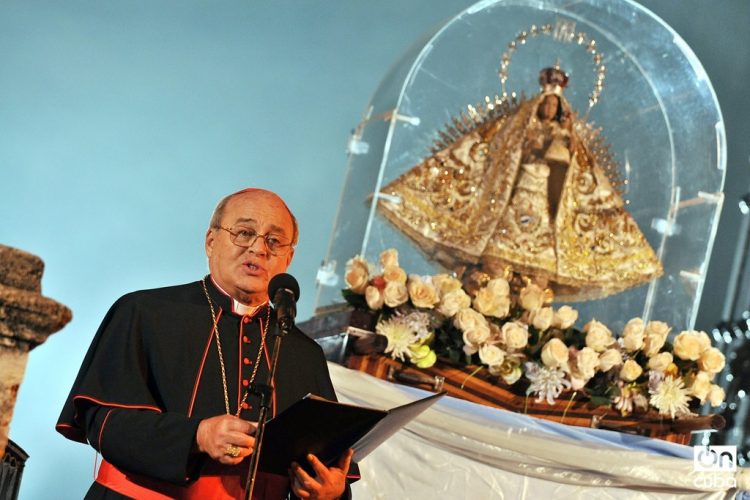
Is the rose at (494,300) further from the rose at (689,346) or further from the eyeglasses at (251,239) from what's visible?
the eyeglasses at (251,239)

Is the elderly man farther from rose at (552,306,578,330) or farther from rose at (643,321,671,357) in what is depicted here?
rose at (643,321,671,357)

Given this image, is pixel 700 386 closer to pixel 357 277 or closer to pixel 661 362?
pixel 661 362

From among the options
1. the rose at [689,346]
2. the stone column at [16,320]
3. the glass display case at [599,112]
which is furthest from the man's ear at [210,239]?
the rose at [689,346]

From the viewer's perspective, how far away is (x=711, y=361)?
498cm

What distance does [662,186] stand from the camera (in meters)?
6.18

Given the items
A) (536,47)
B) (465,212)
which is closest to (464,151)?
(465,212)

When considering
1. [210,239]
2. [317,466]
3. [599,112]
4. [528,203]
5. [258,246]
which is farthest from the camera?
[599,112]

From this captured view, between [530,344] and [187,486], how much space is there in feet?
7.82

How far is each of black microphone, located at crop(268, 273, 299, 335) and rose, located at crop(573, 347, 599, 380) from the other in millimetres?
2369

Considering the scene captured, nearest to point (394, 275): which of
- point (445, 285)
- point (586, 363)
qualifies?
point (445, 285)

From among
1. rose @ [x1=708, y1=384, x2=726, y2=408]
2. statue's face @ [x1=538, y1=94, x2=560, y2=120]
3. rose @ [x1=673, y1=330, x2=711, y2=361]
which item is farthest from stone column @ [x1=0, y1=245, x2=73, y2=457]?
statue's face @ [x1=538, y1=94, x2=560, y2=120]

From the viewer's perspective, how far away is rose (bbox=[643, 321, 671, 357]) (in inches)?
194

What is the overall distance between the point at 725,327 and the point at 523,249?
2.75 m

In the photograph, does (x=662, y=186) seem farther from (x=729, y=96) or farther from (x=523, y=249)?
(x=729, y=96)
